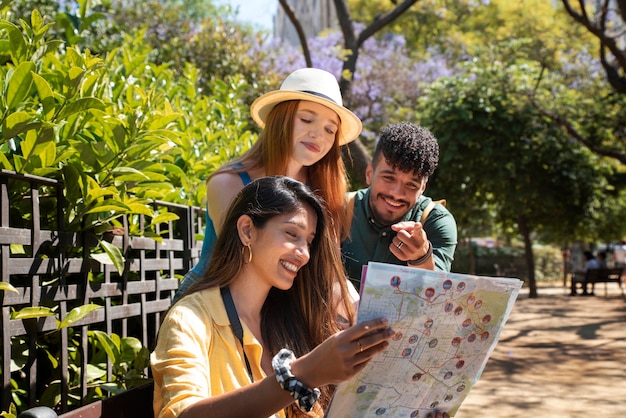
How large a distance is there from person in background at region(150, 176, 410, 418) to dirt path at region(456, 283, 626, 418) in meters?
4.34

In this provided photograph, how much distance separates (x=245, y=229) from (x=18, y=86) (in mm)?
860

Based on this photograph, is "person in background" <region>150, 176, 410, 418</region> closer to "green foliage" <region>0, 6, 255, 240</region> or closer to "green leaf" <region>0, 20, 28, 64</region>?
"green foliage" <region>0, 6, 255, 240</region>

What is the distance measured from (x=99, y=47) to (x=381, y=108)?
1153cm

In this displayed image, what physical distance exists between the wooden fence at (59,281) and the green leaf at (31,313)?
28 mm

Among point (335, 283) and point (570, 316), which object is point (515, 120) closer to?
point (570, 316)

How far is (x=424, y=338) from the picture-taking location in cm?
189

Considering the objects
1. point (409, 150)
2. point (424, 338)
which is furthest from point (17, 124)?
point (409, 150)

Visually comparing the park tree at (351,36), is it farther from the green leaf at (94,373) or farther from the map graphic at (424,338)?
the map graphic at (424,338)

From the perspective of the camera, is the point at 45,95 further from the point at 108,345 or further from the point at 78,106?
the point at 108,345

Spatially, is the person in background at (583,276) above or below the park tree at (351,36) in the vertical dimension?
below

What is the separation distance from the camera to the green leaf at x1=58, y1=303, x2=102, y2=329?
236cm

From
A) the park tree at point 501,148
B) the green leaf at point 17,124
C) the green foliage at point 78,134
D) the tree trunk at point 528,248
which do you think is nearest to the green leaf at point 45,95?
the green foliage at point 78,134

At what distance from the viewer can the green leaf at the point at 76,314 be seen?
7.73ft

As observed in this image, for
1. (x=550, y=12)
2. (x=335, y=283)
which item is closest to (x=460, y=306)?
(x=335, y=283)
